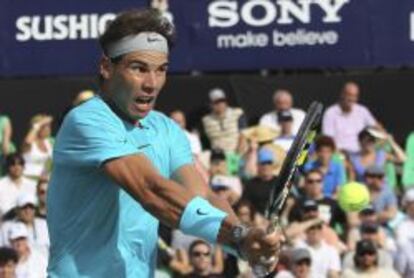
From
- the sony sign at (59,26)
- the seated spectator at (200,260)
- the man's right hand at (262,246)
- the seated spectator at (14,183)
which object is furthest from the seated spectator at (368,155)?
the man's right hand at (262,246)

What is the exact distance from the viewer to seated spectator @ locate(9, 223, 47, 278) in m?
12.8

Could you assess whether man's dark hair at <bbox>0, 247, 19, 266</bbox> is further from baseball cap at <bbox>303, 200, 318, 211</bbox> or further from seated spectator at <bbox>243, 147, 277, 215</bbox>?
baseball cap at <bbox>303, 200, 318, 211</bbox>

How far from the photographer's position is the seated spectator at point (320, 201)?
44.7ft

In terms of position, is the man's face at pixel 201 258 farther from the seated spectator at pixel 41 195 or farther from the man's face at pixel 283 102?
the man's face at pixel 283 102

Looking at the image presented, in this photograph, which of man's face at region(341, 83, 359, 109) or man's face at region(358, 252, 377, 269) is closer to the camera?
man's face at region(358, 252, 377, 269)

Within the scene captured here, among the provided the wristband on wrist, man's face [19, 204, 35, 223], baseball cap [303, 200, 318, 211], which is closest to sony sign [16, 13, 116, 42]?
man's face [19, 204, 35, 223]

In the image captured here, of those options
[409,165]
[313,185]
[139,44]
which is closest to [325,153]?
[313,185]

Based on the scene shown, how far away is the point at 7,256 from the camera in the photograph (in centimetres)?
1268

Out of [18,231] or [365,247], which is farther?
[18,231]

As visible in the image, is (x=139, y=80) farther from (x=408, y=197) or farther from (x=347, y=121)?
(x=347, y=121)

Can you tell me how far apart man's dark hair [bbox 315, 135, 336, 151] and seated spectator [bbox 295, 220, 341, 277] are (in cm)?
142

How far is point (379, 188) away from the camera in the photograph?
553 inches

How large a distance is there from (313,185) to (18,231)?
9.55 feet

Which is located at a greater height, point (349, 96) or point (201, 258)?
point (349, 96)
